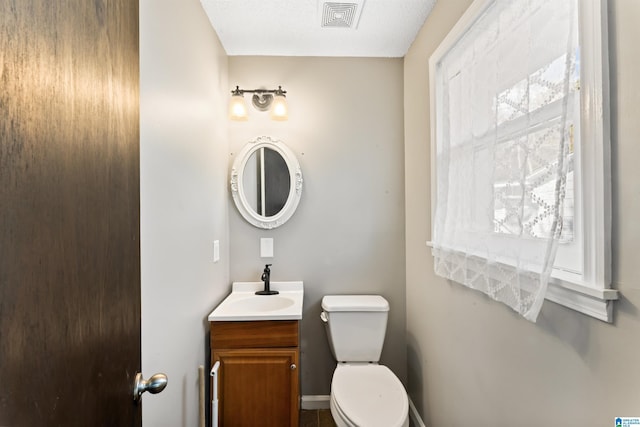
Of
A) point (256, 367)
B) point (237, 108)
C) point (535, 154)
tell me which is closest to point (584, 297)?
point (535, 154)

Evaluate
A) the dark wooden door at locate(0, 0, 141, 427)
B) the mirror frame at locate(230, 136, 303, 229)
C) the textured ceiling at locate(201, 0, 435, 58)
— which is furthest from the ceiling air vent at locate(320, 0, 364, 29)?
the dark wooden door at locate(0, 0, 141, 427)

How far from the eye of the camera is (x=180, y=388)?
1331mm

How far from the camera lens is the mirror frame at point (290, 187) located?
2.16m

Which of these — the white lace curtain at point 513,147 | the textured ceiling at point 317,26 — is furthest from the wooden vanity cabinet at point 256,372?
the textured ceiling at point 317,26

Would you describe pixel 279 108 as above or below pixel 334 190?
above

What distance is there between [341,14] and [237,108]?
833mm

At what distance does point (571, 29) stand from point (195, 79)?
1.43 metres

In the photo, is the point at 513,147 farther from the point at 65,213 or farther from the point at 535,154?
the point at 65,213

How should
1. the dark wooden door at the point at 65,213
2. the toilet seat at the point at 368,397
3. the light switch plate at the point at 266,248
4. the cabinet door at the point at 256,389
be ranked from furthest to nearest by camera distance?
the light switch plate at the point at 266,248, the cabinet door at the point at 256,389, the toilet seat at the point at 368,397, the dark wooden door at the point at 65,213

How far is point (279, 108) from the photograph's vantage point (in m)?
2.06

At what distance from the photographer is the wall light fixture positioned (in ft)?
6.77

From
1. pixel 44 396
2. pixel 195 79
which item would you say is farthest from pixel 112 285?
pixel 195 79

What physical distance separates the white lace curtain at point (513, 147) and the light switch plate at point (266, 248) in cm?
120

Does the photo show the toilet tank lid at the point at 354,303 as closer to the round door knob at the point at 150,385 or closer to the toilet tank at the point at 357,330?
the toilet tank at the point at 357,330
